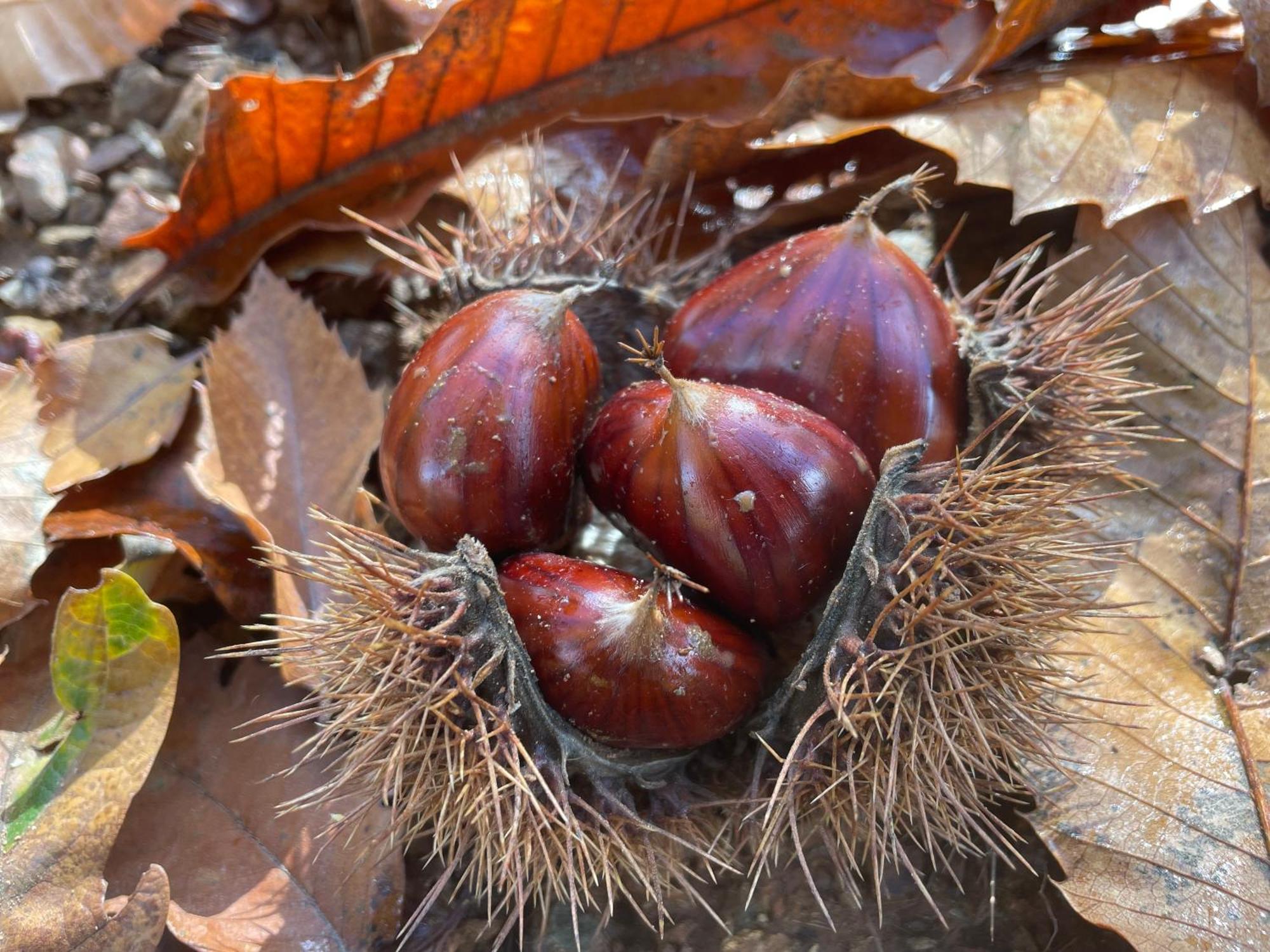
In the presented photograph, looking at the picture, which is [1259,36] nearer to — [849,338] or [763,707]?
[849,338]

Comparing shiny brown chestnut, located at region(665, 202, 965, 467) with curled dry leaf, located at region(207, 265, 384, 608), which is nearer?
shiny brown chestnut, located at region(665, 202, 965, 467)

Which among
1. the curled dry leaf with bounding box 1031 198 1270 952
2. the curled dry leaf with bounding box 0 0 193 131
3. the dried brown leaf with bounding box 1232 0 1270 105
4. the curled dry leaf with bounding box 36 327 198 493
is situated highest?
the curled dry leaf with bounding box 0 0 193 131

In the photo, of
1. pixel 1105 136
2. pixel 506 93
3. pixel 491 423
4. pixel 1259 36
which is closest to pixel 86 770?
pixel 491 423

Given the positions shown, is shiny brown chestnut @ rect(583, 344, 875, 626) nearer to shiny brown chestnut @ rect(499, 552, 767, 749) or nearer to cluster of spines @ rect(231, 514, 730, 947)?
shiny brown chestnut @ rect(499, 552, 767, 749)

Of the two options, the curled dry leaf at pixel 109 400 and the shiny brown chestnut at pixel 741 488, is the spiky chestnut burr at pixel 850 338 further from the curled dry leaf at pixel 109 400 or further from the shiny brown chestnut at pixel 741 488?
the curled dry leaf at pixel 109 400

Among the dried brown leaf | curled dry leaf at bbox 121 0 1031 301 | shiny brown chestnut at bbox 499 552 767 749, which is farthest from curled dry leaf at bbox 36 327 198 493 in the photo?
the dried brown leaf
